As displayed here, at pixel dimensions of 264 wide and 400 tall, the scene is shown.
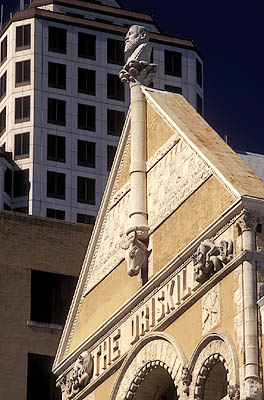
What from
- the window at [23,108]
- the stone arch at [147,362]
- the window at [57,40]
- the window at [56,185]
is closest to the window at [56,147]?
the window at [56,185]

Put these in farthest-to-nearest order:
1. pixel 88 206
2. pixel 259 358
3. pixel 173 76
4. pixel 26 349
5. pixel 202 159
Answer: pixel 173 76, pixel 88 206, pixel 26 349, pixel 202 159, pixel 259 358

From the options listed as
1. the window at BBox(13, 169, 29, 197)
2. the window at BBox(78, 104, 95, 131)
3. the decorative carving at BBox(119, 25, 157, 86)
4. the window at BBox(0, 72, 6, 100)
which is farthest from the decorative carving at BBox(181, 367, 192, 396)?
the window at BBox(0, 72, 6, 100)

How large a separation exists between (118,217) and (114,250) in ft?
4.11

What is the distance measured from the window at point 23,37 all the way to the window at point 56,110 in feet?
21.1

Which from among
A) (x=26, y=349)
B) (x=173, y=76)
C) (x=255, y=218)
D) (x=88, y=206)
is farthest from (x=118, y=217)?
(x=173, y=76)

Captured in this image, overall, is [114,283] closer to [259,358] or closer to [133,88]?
[133,88]

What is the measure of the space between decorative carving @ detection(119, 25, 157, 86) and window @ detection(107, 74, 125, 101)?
9070 centimetres

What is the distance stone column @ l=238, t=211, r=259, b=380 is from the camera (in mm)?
45594

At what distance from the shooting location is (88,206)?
14112 centimetres

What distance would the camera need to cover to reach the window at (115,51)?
150 metres

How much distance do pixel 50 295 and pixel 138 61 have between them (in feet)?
82.4

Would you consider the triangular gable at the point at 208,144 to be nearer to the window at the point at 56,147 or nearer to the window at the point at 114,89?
the window at the point at 56,147

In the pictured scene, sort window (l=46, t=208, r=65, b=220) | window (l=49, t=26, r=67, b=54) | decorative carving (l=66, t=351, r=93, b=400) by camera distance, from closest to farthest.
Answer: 1. decorative carving (l=66, t=351, r=93, b=400)
2. window (l=46, t=208, r=65, b=220)
3. window (l=49, t=26, r=67, b=54)

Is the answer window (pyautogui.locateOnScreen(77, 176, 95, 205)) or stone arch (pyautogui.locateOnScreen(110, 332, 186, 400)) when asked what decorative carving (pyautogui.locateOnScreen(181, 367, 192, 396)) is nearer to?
stone arch (pyautogui.locateOnScreen(110, 332, 186, 400))
